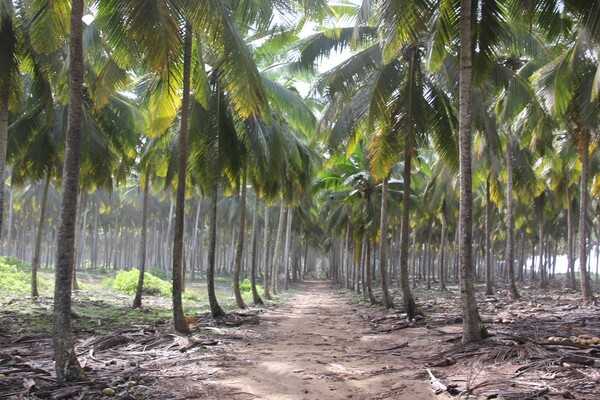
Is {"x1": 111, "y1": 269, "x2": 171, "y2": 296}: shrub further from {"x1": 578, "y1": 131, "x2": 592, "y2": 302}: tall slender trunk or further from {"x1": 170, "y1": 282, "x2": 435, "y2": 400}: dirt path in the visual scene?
{"x1": 578, "y1": 131, "x2": 592, "y2": 302}: tall slender trunk

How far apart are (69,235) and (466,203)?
6.06 m

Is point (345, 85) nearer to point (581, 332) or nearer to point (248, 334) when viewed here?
point (248, 334)

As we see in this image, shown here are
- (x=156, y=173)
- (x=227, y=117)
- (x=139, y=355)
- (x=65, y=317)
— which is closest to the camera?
(x=65, y=317)

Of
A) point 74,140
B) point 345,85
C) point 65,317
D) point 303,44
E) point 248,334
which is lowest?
point 248,334

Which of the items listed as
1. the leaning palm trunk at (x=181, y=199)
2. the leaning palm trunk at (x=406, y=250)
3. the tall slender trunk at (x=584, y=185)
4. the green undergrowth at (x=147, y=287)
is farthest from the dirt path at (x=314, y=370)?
the green undergrowth at (x=147, y=287)

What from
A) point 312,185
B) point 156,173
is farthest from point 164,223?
point 156,173

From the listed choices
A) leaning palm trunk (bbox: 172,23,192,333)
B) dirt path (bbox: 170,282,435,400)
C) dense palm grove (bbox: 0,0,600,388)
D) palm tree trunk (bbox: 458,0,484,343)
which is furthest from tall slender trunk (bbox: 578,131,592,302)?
leaning palm trunk (bbox: 172,23,192,333)

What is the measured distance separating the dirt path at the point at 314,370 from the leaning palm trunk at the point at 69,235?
1.45 meters

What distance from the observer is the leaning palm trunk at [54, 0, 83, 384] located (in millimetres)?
6398

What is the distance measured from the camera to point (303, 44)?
49.8 feet

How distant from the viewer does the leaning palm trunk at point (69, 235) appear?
21.0 ft

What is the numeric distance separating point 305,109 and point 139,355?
9.44 m

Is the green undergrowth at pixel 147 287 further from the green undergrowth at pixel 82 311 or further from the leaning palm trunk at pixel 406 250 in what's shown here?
the leaning palm trunk at pixel 406 250

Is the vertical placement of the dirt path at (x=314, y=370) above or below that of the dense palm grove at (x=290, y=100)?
below
